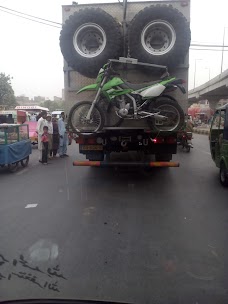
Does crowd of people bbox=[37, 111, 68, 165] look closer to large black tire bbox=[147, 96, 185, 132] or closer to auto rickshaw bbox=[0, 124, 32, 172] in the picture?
auto rickshaw bbox=[0, 124, 32, 172]

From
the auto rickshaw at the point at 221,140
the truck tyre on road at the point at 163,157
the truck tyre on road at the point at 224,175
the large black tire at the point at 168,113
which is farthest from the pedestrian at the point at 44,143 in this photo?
the truck tyre on road at the point at 224,175

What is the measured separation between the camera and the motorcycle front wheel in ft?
21.9

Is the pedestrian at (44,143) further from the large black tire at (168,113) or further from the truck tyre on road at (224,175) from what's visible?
the truck tyre on road at (224,175)

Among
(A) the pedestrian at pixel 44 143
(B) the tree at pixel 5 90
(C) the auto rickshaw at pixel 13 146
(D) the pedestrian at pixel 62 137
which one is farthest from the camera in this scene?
(B) the tree at pixel 5 90

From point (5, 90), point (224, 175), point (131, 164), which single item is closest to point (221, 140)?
point (224, 175)

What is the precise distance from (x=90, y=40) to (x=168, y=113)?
238 cm

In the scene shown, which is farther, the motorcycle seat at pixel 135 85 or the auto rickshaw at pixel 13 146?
the auto rickshaw at pixel 13 146

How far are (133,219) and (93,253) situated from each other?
4.38 feet

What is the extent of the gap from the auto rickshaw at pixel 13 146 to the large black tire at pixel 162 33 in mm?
4240

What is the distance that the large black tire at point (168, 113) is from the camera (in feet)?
21.9

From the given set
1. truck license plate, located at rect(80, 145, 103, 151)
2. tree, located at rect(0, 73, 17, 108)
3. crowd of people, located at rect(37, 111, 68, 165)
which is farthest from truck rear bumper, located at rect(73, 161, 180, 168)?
tree, located at rect(0, 73, 17, 108)

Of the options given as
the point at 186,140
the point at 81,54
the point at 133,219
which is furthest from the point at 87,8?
the point at 186,140

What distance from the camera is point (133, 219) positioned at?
16.1 feet

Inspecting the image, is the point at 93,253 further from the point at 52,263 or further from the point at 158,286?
the point at 158,286
